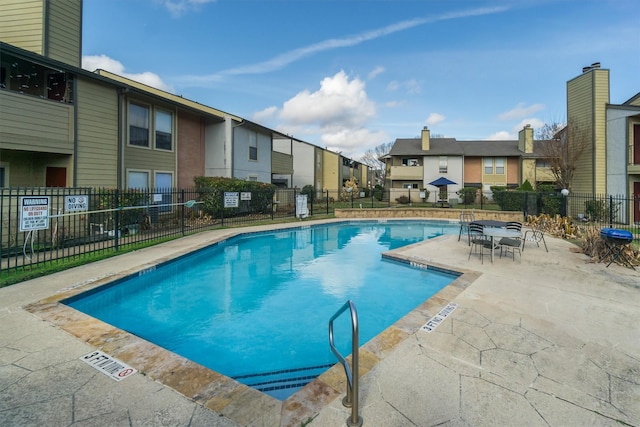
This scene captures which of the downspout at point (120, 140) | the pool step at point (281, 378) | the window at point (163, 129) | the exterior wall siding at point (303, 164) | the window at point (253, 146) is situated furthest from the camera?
the exterior wall siding at point (303, 164)

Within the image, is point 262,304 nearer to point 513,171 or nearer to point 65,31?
point 65,31

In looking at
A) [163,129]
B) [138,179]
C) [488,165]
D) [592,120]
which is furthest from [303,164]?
[592,120]

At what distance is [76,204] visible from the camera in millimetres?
7973

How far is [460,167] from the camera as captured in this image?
30906mm

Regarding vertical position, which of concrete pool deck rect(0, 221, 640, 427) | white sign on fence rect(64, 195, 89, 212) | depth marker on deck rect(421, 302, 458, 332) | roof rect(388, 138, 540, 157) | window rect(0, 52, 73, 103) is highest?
roof rect(388, 138, 540, 157)

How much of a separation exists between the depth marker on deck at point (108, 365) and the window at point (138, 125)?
41.1 feet

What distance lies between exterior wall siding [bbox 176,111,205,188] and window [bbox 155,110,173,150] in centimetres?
66

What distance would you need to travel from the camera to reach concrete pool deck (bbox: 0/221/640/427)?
252cm

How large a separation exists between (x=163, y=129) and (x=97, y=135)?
13.2ft

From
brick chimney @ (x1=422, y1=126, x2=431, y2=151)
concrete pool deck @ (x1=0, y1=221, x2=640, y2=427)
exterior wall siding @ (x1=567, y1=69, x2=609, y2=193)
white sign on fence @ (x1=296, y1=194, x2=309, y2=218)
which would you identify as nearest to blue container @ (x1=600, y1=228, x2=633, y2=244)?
concrete pool deck @ (x1=0, y1=221, x2=640, y2=427)

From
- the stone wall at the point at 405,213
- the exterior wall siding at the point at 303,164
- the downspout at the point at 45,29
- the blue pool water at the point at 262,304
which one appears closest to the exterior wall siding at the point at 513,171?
the stone wall at the point at 405,213

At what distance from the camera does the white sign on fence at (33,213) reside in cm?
651

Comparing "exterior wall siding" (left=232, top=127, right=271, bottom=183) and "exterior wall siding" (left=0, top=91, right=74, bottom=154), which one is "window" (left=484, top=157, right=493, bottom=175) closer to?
"exterior wall siding" (left=232, top=127, right=271, bottom=183)

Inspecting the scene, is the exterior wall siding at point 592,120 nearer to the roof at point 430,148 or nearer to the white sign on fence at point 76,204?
the roof at point 430,148
